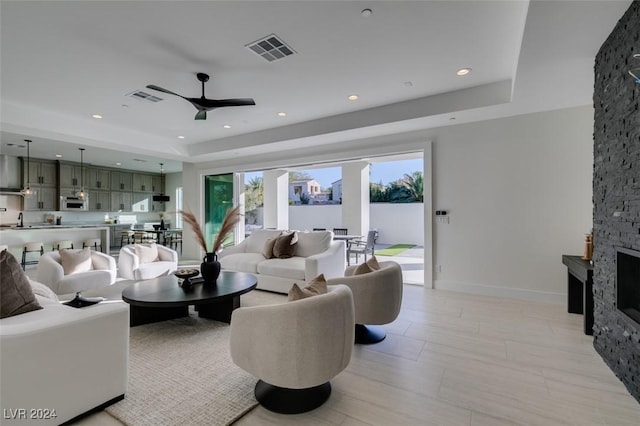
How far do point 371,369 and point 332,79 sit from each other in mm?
3192

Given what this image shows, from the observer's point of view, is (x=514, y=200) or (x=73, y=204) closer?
(x=514, y=200)

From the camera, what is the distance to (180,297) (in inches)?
116

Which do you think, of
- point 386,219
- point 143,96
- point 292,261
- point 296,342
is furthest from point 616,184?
point 386,219

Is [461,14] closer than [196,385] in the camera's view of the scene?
No

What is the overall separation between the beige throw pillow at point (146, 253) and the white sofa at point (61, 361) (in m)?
3.15

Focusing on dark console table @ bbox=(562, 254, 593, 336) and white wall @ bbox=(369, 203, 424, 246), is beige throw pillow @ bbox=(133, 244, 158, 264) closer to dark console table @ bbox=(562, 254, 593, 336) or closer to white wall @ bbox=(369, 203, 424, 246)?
dark console table @ bbox=(562, 254, 593, 336)

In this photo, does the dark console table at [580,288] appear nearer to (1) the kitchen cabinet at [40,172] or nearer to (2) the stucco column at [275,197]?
(2) the stucco column at [275,197]

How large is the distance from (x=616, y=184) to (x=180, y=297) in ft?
12.7

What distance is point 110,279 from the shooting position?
4402mm

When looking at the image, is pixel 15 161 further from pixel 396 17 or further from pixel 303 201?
pixel 396 17

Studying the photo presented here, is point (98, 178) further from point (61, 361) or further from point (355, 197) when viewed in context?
point (61, 361)

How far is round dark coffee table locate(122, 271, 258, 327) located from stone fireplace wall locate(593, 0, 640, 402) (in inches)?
127

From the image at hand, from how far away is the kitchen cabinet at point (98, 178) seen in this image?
9586 millimetres

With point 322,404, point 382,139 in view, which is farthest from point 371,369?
point 382,139
